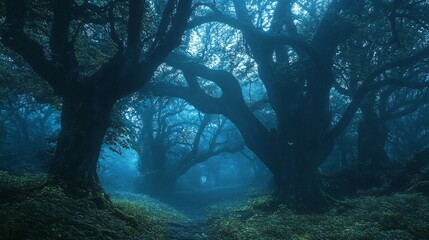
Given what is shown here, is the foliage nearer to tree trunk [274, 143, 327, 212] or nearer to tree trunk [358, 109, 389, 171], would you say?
tree trunk [274, 143, 327, 212]

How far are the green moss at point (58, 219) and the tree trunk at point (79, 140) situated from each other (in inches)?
33.7

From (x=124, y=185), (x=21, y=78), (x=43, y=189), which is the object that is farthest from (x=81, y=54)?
(x=124, y=185)

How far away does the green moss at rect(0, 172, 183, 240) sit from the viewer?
7.09 metres

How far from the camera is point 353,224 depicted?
1238 centimetres

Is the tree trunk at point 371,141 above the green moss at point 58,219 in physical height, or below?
above

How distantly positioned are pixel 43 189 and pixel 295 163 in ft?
43.0

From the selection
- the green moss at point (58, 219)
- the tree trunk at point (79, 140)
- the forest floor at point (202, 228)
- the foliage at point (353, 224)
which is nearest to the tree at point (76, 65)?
the tree trunk at point (79, 140)

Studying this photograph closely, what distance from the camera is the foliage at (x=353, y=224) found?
34.9ft

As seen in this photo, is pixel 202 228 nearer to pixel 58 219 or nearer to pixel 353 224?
pixel 353 224

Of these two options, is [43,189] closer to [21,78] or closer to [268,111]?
[21,78]

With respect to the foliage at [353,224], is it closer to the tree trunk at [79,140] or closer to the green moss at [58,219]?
the green moss at [58,219]

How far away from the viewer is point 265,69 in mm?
20984

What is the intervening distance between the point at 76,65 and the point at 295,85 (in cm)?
1236

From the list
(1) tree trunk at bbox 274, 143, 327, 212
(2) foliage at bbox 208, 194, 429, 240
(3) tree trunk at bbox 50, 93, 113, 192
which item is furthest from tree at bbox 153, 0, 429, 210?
(3) tree trunk at bbox 50, 93, 113, 192
